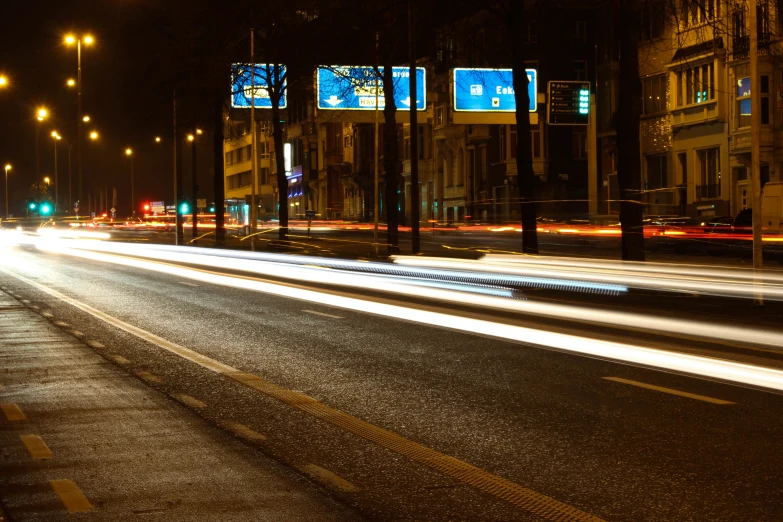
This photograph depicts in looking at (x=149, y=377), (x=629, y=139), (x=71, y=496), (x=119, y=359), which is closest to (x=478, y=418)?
(x=71, y=496)

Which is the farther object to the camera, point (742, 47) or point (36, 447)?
point (742, 47)

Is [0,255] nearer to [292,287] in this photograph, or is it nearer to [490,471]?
[292,287]

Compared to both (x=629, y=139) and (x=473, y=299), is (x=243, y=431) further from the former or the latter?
(x=629, y=139)

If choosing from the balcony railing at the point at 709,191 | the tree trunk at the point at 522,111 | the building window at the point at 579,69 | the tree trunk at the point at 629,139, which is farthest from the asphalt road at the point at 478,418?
the building window at the point at 579,69

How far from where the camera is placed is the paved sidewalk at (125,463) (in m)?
6.51

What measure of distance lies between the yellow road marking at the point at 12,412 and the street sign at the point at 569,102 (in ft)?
116

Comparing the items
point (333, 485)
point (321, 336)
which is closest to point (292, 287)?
point (321, 336)

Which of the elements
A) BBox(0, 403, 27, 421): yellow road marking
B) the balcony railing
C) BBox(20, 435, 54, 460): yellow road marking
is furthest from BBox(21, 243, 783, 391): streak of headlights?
the balcony railing

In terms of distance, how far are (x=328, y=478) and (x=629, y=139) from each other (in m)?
18.9

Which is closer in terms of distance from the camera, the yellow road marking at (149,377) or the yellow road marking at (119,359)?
the yellow road marking at (149,377)

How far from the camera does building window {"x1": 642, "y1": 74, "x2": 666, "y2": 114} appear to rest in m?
56.3

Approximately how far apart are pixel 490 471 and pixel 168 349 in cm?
745

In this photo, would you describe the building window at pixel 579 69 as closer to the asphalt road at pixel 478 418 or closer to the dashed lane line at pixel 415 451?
the asphalt road at pixel 478 418

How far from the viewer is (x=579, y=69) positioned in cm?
6606
